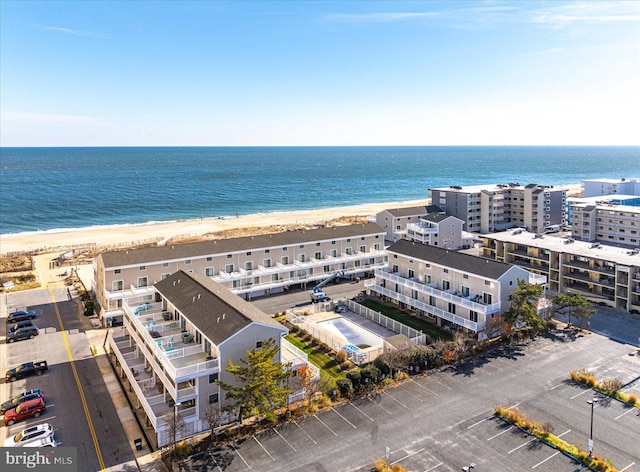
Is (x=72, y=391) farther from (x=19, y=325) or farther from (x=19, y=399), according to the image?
(x=19, y=325)

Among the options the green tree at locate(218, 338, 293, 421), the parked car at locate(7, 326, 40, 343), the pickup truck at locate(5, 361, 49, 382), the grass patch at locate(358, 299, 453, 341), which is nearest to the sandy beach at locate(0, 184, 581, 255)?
the parked car at locate(7, 326, 40, 343)

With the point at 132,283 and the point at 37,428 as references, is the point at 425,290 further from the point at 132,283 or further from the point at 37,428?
the point at 37,428

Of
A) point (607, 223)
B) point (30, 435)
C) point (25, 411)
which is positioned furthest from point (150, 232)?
point (607, 223)

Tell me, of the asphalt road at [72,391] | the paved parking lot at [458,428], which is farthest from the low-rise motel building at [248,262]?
the paved parking lot at [458,428]

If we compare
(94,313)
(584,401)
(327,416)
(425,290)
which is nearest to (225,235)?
(94,313)

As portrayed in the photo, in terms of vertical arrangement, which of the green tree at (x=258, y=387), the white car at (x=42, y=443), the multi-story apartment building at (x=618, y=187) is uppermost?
the multi-story apartment building at (x=618, y=187)

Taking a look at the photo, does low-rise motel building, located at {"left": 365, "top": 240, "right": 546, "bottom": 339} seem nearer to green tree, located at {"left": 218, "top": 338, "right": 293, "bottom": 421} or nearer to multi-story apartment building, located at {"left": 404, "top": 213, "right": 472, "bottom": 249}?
green tree, located at {"left": 218, "top": 338, "right": 293, "bottom": 421}

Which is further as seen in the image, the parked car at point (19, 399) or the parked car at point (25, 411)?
the parked car at point (19, 399)

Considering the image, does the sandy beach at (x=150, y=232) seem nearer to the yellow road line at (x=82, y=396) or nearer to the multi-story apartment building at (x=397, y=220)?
the multi-story apartment building at (x=397, y=220)
